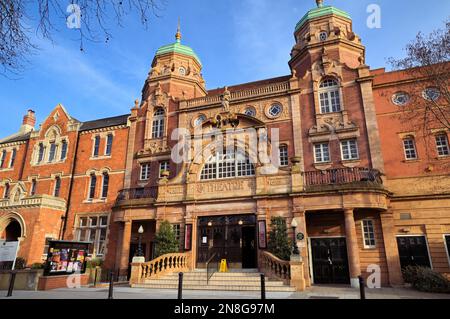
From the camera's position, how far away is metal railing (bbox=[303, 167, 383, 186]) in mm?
18839

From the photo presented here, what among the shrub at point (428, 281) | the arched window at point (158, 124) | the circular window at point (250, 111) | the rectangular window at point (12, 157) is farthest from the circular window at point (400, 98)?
the rectangular window at point (12, 157)

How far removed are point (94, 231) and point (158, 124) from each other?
10923 mm

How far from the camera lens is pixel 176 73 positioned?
96.4ft

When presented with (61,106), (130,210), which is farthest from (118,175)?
(61,106)

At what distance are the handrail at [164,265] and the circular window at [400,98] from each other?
18.4 metres

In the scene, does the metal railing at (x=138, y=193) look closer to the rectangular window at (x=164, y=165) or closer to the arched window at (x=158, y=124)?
the rectangular window at (x=164, y=165)

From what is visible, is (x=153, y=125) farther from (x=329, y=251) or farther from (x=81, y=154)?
(x=329, y=251)

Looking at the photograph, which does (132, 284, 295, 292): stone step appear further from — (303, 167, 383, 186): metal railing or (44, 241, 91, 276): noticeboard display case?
(303, 167, 383, 186): metal railing

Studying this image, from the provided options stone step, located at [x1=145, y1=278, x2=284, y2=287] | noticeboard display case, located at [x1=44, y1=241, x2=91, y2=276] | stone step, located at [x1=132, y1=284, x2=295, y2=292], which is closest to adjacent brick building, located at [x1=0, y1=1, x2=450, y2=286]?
stone step, located at [x1=145, y1=278, x2=284, y2=287]

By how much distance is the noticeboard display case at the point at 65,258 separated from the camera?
56.3 ft

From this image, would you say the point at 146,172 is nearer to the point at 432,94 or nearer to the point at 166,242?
the point at 166,242

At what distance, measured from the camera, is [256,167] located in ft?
67.2

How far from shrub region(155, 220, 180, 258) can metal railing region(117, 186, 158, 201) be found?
12.0 ft

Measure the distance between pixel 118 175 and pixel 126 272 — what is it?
29.2 ft
